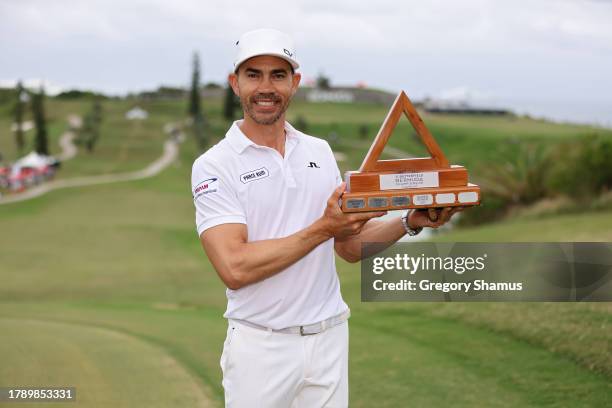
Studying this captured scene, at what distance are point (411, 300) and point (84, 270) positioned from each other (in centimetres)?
1333

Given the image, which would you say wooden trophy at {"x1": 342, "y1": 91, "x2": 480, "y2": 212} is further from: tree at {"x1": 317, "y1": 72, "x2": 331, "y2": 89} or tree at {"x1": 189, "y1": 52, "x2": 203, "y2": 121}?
tree at {"x1": 317, "y1": 72, "x2": 331, "y2": 89}

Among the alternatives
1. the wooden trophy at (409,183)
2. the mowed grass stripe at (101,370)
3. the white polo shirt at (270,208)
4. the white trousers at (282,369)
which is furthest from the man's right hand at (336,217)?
the mowed grass stripe at (101,370)

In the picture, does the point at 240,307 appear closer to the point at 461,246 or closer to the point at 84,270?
the point at 461,246

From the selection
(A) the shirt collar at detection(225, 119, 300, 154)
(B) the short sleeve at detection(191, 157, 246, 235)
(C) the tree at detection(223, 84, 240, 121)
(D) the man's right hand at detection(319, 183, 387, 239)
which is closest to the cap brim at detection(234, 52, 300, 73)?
(A) the shirt collar at detection(225, 119, 300, 154)

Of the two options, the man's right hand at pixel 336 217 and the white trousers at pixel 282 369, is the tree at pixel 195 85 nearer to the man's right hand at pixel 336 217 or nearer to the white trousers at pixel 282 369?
the white trousers at pixel 282 369

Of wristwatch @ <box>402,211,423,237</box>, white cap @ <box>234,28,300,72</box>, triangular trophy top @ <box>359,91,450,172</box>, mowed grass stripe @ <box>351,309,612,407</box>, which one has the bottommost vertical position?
mowed grass stripe @ <box>351,309,612,407</box>

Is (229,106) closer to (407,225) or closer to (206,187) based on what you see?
(407,225)

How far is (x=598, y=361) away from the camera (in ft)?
25.6

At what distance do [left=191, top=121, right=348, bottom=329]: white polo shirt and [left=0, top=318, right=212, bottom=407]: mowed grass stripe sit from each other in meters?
3.37

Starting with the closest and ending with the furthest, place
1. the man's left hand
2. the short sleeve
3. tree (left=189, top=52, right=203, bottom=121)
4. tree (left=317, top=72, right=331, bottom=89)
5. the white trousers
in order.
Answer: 1. the short sleeve
2. the white trousers
3. the man's left hand
4. tree (left=189, top=52, right=203, bottom=121)
5. tree (left=317, top=72, right=331, bottom=89)

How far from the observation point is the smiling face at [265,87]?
157 inches

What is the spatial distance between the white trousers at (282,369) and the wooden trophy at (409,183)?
2.48ft

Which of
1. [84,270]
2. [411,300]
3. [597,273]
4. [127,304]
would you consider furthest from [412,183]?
[84,270]

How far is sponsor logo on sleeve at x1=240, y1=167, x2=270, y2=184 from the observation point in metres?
3.93
